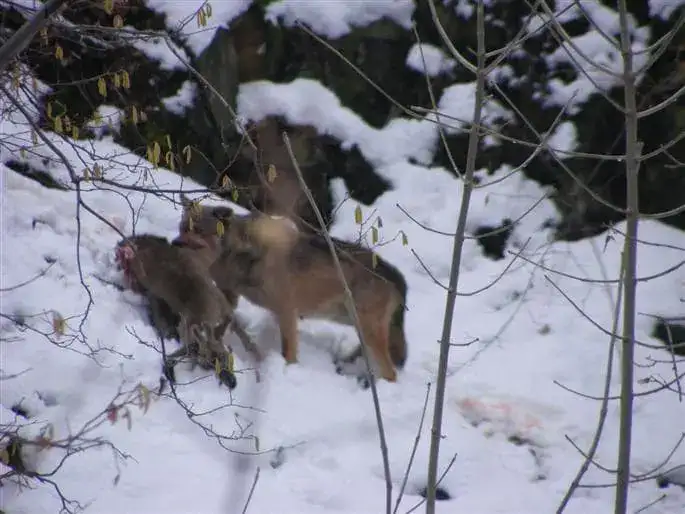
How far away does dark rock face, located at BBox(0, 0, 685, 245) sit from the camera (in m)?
5.28

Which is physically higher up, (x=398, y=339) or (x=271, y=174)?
(x=271, y=174)

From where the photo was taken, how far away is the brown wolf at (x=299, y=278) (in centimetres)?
446

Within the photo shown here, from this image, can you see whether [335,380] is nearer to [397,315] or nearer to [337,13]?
[397,315]

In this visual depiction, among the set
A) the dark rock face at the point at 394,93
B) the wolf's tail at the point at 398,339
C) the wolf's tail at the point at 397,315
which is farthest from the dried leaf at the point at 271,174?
the wolf's tail at the point at 398,339

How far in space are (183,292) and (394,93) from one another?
2823 mm

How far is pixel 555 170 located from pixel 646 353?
6.03 ft

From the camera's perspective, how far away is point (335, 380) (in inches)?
174

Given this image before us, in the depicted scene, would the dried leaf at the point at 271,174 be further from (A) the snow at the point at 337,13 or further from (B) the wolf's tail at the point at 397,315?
(A) the snow at the point at 337,13

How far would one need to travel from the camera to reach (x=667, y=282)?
5176 mm

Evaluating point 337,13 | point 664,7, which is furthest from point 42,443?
point 664,7

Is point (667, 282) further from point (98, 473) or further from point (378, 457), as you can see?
point (98, 473)

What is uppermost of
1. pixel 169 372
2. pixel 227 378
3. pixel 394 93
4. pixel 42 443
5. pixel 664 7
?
pixel 664 7

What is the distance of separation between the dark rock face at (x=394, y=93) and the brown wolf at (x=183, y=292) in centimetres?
85

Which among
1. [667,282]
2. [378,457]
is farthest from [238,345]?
[667,282]
